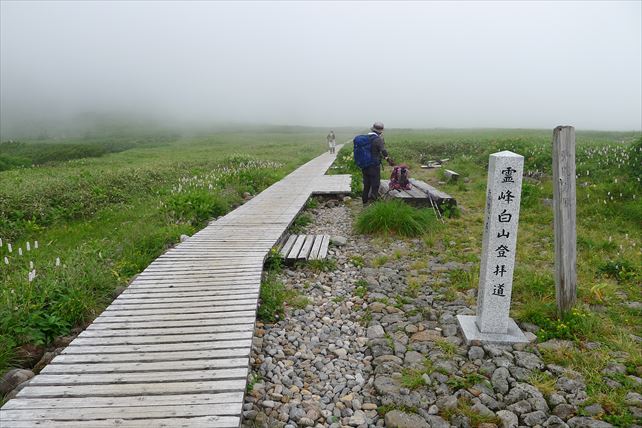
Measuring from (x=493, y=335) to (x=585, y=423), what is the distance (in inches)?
59.6

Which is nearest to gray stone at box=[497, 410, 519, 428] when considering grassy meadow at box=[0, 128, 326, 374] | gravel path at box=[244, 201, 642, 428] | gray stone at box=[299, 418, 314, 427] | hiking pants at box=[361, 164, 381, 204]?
gravel path at box=[244, 201, 642, 428]

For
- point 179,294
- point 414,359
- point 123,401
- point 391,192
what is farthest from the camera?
point 391,192

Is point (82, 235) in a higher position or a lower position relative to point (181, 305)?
higher

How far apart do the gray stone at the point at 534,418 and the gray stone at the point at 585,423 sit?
8.5 inches

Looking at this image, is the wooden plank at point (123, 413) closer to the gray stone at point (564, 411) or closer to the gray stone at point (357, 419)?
the gray stone at point (357, 419)

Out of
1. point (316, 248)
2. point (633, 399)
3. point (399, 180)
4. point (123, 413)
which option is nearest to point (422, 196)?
point (399, 180)

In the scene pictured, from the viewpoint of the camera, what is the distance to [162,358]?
14.4 feet

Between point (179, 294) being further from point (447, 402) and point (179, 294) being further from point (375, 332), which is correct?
point (447, 402)

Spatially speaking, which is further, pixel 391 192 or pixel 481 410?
pixel 391 192

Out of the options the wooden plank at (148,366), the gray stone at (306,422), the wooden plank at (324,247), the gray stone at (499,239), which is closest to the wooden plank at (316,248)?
the wooden plank at (324,247)

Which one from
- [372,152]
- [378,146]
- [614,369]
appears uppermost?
[378,146]

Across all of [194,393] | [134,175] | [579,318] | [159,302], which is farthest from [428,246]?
[134,175]

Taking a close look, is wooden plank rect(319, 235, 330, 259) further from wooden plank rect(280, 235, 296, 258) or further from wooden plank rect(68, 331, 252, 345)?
wooden plank rect(68, 331, 252, 345)

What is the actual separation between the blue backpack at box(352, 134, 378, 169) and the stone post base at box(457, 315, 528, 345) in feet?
23.1
